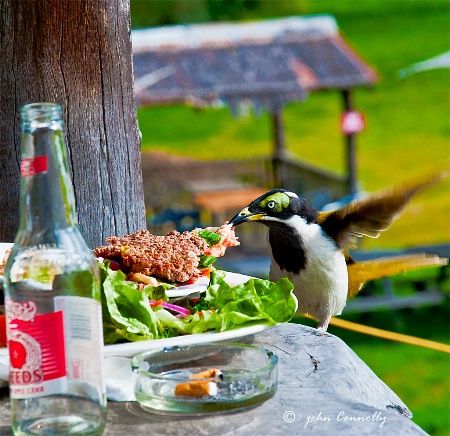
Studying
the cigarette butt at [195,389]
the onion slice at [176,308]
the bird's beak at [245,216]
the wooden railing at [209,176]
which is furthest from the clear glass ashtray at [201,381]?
the wooden railing at [209,176]

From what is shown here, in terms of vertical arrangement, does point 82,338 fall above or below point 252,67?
below

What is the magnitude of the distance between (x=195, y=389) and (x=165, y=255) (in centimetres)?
60

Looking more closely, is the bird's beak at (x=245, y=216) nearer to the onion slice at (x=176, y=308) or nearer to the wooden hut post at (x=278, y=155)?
the onion slice at (x=176, y=308)

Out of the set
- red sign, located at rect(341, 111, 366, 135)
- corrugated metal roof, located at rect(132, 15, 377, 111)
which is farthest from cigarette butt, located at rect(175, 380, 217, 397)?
red sign, located at rect(341, 111, 366, 135)

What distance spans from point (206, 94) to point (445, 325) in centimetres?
407

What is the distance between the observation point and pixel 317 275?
3.68 m

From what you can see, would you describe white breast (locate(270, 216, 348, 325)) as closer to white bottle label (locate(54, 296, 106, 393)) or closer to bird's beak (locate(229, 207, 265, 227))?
bird's beak (locate(229, 207, 265, 227))

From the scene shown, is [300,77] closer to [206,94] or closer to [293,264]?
[206,94]

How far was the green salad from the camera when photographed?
200cm

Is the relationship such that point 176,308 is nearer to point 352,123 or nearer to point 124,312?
point 124,312

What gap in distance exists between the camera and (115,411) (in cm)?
189

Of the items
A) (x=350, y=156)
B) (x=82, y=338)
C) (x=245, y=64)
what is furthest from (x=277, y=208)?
(x=350, y=156)

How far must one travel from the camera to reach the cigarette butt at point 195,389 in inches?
70.6

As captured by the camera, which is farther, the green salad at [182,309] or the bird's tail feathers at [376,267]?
the bird's tail feathers at [376,267]
